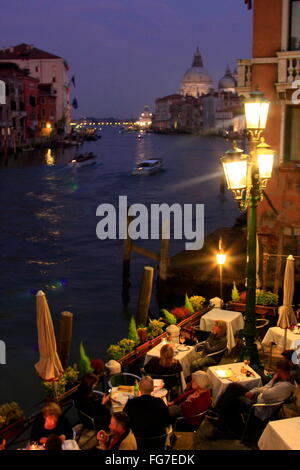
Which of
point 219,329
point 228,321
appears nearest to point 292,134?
point 228,321

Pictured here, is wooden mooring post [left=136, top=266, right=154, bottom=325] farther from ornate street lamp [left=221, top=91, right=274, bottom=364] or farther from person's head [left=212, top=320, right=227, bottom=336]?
ornate street lamp [left=221, top=91, right=274, bottom=364]

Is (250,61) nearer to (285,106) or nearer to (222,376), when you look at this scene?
(285,106)

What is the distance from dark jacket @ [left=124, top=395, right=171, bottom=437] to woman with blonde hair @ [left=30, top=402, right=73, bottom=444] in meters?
0.68

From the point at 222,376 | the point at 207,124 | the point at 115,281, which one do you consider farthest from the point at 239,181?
the point at 207,124

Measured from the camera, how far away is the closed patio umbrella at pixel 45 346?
26.6 ft

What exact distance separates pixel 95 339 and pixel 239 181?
8.64 m

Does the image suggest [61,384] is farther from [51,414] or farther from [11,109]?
[11,109]

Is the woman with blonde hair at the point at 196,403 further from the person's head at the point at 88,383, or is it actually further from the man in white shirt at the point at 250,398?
the person's head at the point at 88,383

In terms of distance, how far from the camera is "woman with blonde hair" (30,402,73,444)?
245 inches

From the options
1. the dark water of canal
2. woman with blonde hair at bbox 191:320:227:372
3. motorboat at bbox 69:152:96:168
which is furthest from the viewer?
motorboat at bbox 69:152:96:168

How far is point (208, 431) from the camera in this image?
7.00 metres

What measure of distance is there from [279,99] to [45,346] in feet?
26.7

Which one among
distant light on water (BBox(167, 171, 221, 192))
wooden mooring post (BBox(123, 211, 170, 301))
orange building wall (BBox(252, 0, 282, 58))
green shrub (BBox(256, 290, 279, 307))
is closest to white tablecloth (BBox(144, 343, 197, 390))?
green shrub (BBox(256, 290, 279, 307))

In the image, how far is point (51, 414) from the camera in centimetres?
623
